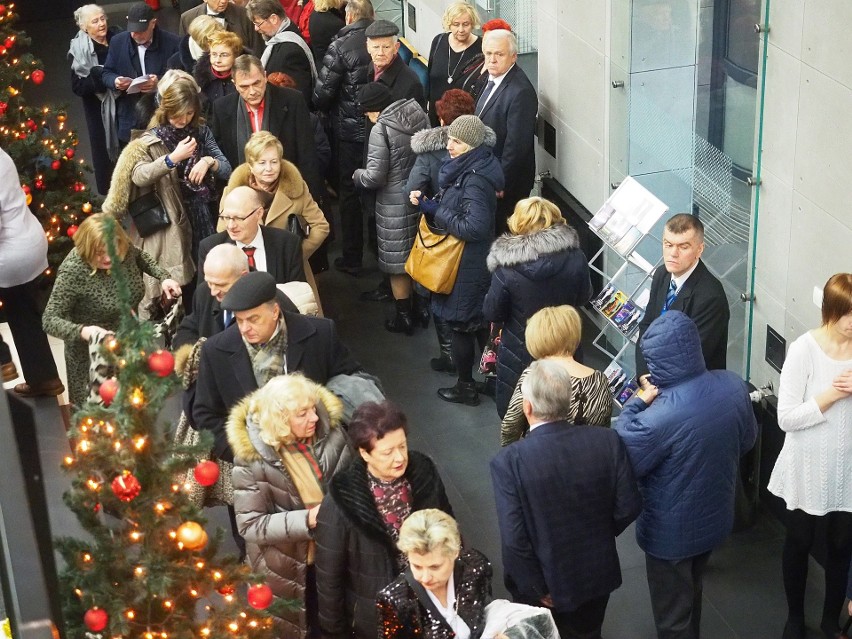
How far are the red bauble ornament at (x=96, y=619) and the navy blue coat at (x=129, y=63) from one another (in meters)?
6.69

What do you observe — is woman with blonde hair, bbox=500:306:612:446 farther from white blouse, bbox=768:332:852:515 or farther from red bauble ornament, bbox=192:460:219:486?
red bauble ornament, bbox=192:460:219:486

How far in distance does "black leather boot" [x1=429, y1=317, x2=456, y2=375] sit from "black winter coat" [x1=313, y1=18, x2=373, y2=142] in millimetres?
2002

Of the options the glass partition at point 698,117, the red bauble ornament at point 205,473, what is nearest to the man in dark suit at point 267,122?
the glass partition at point 698,117

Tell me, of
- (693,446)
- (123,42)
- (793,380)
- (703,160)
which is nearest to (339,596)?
(693,446)

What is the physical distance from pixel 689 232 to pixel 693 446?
1.18 metres

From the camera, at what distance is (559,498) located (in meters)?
4.34

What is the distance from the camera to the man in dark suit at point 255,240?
5656 millimetres

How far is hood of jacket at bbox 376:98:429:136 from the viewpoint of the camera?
24.7ft

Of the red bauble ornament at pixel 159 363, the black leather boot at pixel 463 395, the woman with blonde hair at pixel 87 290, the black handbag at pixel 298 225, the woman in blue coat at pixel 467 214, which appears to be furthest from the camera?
the black leather boot at pixel 463 395

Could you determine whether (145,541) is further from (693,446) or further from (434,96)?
(434,96)

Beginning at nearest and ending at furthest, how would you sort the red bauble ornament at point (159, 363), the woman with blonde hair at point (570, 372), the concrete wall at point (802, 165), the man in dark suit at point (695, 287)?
the red bauble ornament at point (159, 363), the woman with blonde hair at point (570, 372), the concrete wall at point (802, 165), the man in dark suit at point (695, 287)

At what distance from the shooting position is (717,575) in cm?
557

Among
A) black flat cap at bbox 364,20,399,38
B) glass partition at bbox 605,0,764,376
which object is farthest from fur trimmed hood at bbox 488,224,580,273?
black flat cap at bbox 364,20,399,38

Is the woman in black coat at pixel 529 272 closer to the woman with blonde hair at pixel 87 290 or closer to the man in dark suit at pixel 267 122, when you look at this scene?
the woman with blonde hair at pixel 87 290
